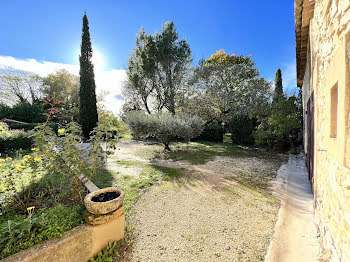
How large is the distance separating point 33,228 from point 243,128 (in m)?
10.9

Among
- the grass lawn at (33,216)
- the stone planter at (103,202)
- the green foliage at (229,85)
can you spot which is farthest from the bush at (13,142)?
the green foliage at (229,85)

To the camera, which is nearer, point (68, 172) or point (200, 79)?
point (68, 172)

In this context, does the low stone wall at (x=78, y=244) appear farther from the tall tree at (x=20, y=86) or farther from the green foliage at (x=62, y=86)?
the tall tree at (x=20, y=86)

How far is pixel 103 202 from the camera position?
2061mm

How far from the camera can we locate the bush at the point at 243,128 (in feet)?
35.0

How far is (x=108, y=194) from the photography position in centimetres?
247

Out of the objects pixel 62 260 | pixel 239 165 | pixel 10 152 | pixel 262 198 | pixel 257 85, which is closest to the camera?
pixel 62 260

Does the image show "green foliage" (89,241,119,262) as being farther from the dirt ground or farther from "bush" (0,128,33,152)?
"bush" (0,128,33,152)

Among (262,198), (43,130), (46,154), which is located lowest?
(262,198)

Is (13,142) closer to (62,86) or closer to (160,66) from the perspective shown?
(160,66)

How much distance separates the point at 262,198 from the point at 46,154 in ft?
14.0

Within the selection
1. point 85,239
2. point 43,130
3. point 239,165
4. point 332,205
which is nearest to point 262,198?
point 332,205

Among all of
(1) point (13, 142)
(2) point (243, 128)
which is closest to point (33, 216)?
(1) point (13, 142)

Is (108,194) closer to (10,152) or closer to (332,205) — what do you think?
(332,205)
